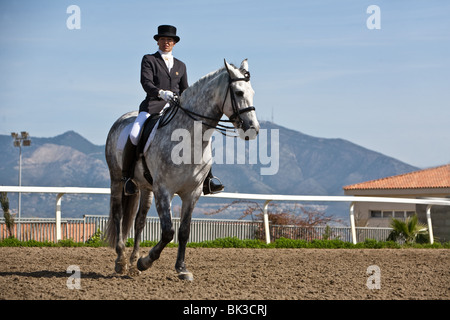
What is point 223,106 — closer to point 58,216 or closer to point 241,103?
point 241,103

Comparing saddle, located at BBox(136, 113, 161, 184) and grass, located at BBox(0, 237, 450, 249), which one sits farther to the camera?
grass, located at BBox(0, 237, 450, 249)

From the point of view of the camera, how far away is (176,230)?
13.5m

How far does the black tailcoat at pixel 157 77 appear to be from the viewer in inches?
322

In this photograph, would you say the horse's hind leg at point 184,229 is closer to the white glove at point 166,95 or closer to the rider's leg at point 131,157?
the rider's leg at point 131,157

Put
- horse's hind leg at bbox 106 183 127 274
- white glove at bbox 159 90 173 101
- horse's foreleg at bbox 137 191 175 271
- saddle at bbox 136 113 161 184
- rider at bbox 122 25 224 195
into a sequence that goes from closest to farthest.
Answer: horse's foreleg at bbox 137 191 175 271, white glove at bbox 159 90 173 101, saddle at bbox 136 113 161 184, rider at bbox 122 25 224 195, horse's hind leg at bbox 106 183 127 274

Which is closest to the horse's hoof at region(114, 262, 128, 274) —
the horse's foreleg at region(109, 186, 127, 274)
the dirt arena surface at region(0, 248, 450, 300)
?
the dirt arena surface at region(0, 248, 450, 300)

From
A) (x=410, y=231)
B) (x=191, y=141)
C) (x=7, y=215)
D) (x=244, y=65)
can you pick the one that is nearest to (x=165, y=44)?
(x=244, y=65)

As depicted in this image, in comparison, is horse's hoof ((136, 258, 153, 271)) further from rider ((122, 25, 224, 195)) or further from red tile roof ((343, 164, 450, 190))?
red tile roof ((343, 164, 450, 190))

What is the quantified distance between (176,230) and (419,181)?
45.3 m

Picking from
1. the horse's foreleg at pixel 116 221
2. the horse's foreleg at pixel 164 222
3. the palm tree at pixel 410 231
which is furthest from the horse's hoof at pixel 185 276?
the palm tree at pixel 410 231

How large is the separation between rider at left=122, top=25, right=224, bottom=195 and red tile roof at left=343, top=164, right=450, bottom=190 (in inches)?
1785

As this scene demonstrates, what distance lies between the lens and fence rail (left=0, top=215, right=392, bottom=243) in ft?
40.4
